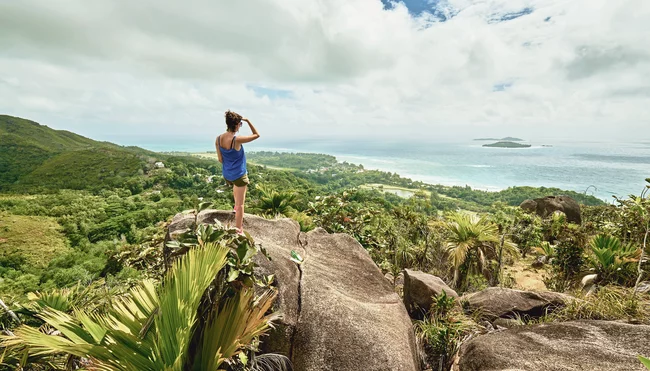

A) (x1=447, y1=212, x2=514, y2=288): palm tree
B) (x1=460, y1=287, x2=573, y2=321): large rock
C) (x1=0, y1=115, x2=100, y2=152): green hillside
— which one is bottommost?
(x1=460, y1=287, x2=573, y2=321): large rock

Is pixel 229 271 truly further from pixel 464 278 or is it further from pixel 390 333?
pixel 464 278

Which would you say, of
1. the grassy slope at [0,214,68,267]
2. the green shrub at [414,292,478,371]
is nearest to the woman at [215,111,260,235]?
the green shrub at [414,292,478,371]

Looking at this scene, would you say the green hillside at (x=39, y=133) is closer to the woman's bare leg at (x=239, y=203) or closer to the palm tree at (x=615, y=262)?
the woman's bare leg at (x=239, y=203)

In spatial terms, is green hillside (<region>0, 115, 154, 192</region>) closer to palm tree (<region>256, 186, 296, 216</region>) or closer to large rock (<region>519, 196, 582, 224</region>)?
palm tree (<region>256, 186, 296, 216</region>)

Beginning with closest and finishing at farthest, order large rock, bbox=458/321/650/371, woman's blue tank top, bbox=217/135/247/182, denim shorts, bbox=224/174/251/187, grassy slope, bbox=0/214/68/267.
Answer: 1. large rock, bbox=458/321/650/371
2. woman's blue tank top, bbox=217/135/247/182
3. denim shorts, bbox=224/174/251/187
4. grassy slope, bbox=0/214/68/267

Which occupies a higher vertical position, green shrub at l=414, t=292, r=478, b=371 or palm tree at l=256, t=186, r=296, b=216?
palm tree at l=256, t=186, r=296, b=216

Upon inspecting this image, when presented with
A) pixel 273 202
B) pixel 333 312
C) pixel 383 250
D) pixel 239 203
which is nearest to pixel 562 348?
pixel 333 312

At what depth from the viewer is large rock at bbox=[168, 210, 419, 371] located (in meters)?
3.13

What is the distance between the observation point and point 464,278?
762cm

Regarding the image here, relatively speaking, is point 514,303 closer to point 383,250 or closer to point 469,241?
point 469,241

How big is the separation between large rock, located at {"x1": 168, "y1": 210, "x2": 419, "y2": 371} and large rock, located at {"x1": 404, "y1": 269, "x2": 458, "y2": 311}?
123cm

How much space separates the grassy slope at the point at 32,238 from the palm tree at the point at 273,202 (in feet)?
186

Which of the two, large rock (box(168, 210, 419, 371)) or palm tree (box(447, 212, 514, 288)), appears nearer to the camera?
large rock (box(168, 210, 419, 371))

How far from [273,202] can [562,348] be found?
5.98 metres
